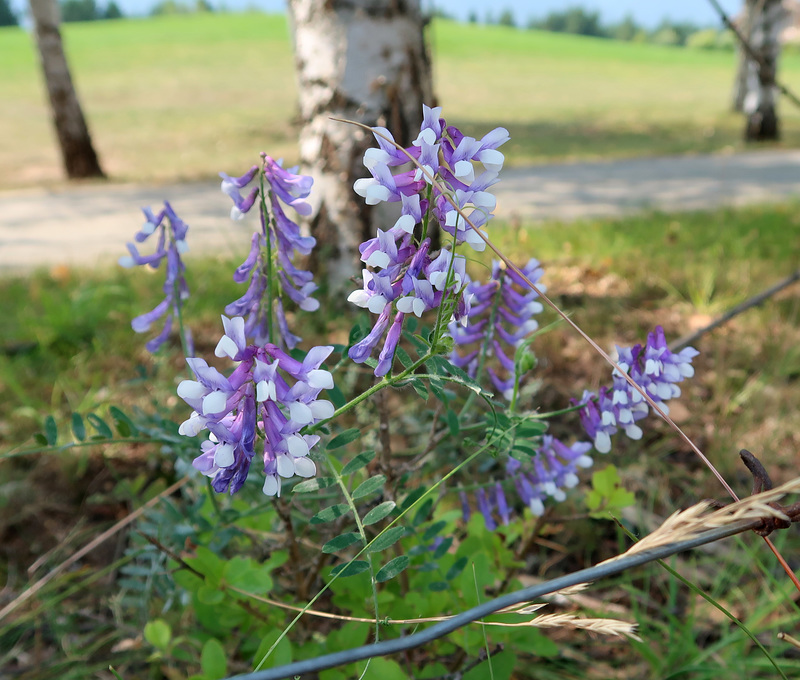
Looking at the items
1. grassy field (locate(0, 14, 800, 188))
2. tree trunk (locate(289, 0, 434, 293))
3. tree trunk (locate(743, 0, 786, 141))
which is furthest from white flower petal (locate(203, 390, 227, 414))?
tree trunk (locate(743, 0, 786, 141))

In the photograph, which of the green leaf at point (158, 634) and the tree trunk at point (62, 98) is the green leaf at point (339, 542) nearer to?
the green leaf at point (158, 634)

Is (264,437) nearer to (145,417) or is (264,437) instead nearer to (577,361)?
(145,417)

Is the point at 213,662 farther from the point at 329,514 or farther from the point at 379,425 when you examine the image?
the point at 379,425

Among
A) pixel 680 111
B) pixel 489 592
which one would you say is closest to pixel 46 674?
pixel 489 592

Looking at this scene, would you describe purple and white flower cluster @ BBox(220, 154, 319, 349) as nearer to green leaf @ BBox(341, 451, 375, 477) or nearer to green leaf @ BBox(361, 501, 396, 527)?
green leaf @ BBox(341, 451, 375, 477)

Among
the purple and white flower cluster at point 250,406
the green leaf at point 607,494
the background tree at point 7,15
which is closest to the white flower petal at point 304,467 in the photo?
the purple and white flower cluster at point 250,406

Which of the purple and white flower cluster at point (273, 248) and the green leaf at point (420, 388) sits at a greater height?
the purple and white flower cluster at point (273, 248)
